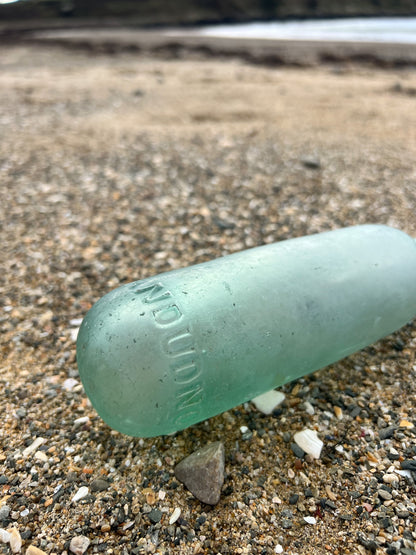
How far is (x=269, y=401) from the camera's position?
1429mm

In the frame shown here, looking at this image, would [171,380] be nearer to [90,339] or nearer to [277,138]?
[90,339]

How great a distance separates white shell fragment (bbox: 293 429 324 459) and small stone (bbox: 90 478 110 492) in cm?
55

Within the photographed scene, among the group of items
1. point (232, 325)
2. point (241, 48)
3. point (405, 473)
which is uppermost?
point (232, 325)

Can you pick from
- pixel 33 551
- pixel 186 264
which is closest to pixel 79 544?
pixel 33 551

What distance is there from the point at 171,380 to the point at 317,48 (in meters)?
6.96

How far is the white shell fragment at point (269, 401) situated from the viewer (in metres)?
1.41

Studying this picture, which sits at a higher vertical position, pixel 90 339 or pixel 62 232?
pixel 90 339

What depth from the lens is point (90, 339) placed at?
3.65 feet

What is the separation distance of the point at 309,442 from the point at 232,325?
0.46m

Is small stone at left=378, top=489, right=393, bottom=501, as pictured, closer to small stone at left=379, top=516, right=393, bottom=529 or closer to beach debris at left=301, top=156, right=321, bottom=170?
small stone at left=379, top=516, right=393, bottom=529

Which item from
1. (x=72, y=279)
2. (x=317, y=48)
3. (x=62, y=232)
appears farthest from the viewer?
(x=317, y=48)

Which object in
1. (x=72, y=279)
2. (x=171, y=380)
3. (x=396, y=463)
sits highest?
(x=171, y=380)

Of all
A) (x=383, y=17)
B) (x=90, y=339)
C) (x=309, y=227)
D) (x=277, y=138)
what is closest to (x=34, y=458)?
(x=90, y=339)

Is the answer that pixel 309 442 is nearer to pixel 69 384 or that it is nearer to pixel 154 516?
pixel 154 516
